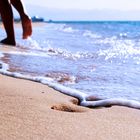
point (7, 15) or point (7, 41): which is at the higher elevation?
point (7, 15)

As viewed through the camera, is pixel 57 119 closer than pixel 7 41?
Yes

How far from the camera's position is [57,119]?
2.37 metres

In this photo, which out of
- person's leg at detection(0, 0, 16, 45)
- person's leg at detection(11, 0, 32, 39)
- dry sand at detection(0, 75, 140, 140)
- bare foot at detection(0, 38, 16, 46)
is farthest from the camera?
bare foot at detection(0, 38, 16, 46)

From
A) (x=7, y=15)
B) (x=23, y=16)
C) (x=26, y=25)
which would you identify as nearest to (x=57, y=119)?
(x=23, y=16)

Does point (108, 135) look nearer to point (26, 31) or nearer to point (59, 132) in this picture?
point (59, 132)

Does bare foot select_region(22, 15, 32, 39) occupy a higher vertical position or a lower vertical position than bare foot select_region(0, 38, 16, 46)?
higher

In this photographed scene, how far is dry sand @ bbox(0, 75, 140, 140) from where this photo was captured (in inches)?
82.0

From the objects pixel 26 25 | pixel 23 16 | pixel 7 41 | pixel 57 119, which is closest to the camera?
pixel 57 119

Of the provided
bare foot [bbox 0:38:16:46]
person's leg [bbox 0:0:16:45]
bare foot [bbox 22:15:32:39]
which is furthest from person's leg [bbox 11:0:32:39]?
bare foot [bbox 0:38:16:46]

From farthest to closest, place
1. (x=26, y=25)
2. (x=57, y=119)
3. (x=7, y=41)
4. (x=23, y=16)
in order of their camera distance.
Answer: (x=7, y=41) < (x=26, y=25) < (x=23, y=16) < (x=57, y=119)

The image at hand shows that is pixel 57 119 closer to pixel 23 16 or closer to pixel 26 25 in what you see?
pixel 23 16

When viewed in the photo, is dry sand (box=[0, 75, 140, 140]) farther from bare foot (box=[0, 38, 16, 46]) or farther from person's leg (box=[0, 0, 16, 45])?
bare foot (box=[0, 38, 16, 46])

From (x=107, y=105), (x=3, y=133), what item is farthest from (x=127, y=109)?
(x=3, y=133)

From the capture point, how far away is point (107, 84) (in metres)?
4.19
